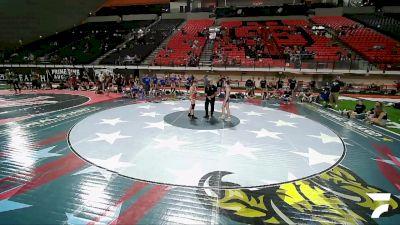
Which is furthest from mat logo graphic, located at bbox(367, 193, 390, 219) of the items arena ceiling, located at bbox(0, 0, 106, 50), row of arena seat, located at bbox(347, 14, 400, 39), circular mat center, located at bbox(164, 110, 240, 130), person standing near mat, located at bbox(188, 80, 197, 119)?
arena ceiling, located at bbox(0, 0, 106, 50)

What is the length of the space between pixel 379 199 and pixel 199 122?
6.10m

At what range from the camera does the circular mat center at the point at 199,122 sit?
908cm

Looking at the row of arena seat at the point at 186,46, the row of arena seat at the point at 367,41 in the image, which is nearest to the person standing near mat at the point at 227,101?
the row of arena seat at the point at 186,46

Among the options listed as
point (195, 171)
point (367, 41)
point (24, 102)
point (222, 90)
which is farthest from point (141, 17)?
point (195, 171)

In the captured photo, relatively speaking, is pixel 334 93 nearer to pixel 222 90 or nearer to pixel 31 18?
pixel 222 90

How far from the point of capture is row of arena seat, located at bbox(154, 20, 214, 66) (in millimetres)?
22261

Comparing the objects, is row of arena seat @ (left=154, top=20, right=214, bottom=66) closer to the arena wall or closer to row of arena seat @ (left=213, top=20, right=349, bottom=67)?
row of arena seat @ (left=213, top=20, right=349, bottom=67)

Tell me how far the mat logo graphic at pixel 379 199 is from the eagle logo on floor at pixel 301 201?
0.18 ft

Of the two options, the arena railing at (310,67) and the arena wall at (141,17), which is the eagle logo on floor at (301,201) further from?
the arena wall at (141,17)

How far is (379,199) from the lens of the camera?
15.5ft

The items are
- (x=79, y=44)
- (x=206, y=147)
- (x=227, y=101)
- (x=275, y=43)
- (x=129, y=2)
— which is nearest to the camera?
(x=206, y=147)

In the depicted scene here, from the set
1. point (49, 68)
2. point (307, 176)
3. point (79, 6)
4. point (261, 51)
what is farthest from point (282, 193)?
point (79, 6)

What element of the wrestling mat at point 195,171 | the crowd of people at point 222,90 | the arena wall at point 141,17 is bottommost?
the wrestling mat at point 195,171

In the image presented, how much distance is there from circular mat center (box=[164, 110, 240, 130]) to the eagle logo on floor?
12.2 ft
